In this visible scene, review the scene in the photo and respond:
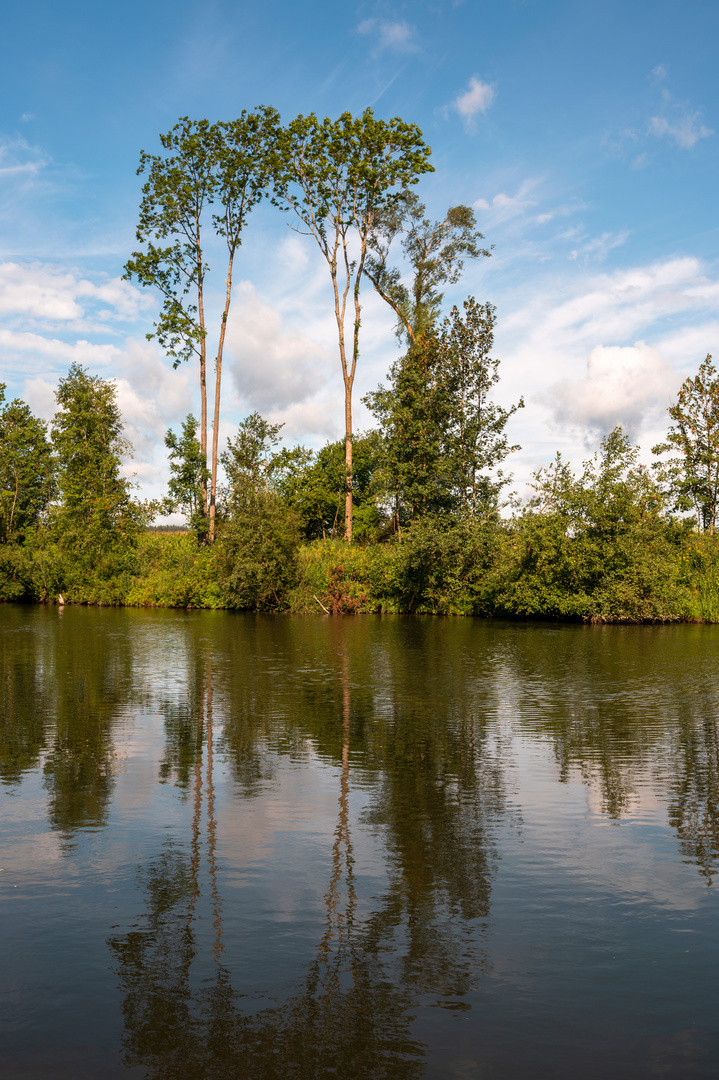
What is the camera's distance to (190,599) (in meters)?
48.0

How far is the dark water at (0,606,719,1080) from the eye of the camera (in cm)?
438

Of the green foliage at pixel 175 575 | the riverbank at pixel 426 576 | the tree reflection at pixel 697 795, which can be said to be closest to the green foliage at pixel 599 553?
the riverbank at pixel 426 576

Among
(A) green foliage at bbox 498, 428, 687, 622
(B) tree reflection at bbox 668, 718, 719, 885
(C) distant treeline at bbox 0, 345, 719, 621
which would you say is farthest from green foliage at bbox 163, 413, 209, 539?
(B) tree reflection at bbox 668, 718, 719, 885

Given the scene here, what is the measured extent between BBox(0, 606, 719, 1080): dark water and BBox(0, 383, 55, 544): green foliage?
5333cm

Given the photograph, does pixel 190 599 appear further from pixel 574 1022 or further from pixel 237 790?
pixel 574 1022

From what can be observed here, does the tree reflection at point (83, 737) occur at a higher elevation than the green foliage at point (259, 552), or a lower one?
lower

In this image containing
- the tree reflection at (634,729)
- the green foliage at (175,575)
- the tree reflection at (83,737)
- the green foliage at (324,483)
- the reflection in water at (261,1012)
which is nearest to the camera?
the reflection in water at (261,1012)

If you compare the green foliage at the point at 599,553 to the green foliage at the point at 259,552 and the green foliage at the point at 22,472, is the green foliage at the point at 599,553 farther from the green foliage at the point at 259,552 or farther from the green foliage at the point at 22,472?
the green foliage at the point at 22,472

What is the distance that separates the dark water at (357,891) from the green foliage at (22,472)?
53.3 meters

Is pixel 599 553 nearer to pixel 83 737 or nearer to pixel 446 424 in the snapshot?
pixel 446 424

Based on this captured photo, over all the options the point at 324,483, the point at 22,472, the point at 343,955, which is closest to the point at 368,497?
the point at 324,483

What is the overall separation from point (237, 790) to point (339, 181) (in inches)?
1899

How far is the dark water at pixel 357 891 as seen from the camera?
14.4 ft

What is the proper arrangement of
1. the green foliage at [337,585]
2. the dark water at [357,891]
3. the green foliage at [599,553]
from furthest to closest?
the green foliage at [337,585]
the green foliage at [599,553]
the dark water at [357,891]
